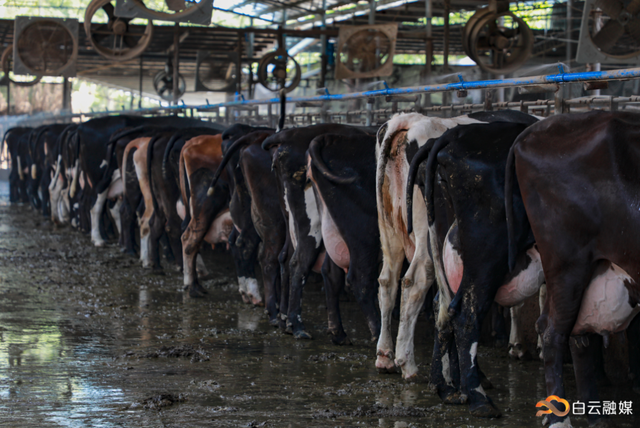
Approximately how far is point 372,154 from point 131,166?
5808 millimetres

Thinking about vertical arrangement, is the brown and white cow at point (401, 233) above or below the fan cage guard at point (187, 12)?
below

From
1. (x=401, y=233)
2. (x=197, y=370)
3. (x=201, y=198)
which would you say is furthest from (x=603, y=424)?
(x=201, y=198)

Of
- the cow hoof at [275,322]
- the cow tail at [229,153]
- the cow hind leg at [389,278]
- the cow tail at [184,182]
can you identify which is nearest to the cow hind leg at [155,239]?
the cow tail at [184,182]

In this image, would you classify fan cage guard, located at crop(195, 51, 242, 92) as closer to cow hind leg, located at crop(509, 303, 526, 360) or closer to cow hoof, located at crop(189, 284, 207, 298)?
cow hoof, located at crop(189, 284, 207, 298)

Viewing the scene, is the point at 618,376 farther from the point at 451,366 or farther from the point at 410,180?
the point at 410,180

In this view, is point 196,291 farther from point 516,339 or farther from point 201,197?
point 516,339

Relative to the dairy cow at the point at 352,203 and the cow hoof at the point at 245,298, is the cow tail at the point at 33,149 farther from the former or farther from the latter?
the dairy cow at the point at 352,203

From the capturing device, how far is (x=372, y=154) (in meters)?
5.71

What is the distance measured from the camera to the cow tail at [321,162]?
5543 millimetres

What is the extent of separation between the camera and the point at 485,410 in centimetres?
407

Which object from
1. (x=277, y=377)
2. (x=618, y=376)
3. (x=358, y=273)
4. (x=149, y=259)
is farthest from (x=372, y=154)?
(x=149, y=259)

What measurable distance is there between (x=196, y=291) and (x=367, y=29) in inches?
413

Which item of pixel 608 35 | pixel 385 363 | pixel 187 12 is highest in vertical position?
pixel 187 12

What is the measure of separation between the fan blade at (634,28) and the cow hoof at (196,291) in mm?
6571
